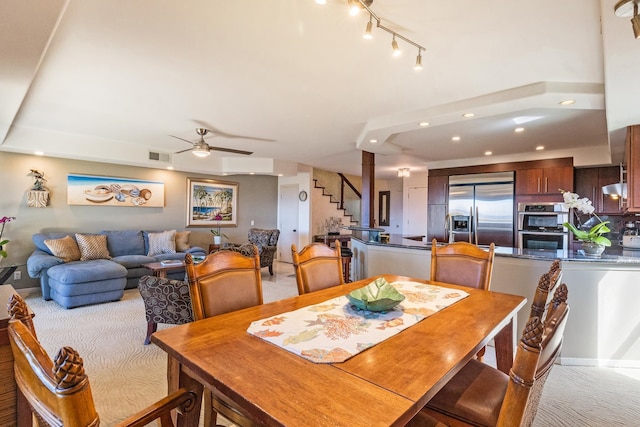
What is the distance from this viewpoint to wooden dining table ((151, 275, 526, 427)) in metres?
0.81

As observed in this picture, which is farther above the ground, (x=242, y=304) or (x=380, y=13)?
(x=380, y=13)

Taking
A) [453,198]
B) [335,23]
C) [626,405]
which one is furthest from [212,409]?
[453,198]

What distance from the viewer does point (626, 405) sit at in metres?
2.14

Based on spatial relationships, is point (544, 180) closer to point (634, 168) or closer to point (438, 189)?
point (438, 189)

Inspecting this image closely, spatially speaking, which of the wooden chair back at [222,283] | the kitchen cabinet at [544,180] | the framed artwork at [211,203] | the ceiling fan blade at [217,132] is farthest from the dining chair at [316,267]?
the framed artwork at [211,203]

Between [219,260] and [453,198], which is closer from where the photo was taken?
[219,260]

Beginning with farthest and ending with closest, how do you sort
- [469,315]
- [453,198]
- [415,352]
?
[453,198], [469,315], [415,352]

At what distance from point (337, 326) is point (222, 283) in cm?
70

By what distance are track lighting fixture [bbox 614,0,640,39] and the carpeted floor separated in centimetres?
221

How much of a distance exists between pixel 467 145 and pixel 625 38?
3.58 meters

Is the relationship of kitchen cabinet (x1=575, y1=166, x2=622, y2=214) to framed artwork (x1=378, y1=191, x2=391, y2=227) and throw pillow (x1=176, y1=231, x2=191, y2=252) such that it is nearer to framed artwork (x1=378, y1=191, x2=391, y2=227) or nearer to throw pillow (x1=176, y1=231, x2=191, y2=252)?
framed artwork (x1=378, y1=191, x2=391, y2=227)

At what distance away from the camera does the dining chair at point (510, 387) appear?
76 centimetres

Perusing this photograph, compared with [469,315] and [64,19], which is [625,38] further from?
[64,19]

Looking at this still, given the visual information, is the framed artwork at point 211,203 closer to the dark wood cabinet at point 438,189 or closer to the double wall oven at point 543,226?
the dark wood cabinet at point 438,189
